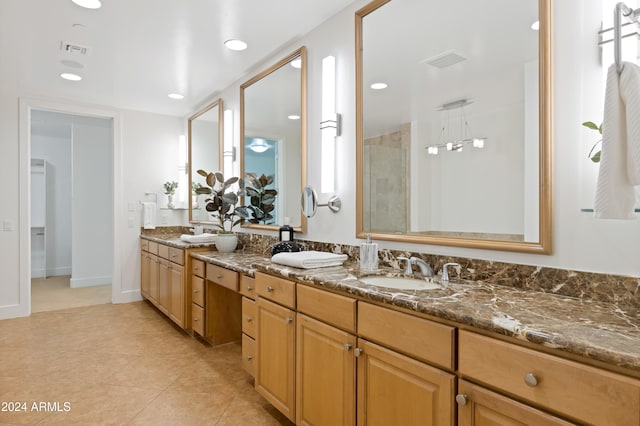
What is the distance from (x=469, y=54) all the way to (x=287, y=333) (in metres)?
1.63

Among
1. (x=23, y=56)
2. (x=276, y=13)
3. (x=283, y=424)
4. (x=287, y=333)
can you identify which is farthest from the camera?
(x=23, y=56)

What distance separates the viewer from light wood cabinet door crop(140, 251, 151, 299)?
4.52 m

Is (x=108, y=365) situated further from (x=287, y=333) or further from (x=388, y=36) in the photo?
(x=388, y=36)

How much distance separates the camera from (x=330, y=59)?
8.23ft

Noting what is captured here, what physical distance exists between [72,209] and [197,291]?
372 cm

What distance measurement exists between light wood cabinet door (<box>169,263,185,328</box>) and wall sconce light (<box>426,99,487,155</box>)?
261 cm

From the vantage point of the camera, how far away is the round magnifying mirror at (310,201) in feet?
8.59

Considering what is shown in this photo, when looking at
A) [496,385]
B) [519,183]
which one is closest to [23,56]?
[519,183]

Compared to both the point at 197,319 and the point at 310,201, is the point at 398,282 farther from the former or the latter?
the point at 197,319

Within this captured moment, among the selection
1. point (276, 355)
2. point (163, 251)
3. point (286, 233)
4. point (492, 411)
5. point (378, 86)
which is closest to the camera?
point (492, 411)

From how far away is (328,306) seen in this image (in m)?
1.67

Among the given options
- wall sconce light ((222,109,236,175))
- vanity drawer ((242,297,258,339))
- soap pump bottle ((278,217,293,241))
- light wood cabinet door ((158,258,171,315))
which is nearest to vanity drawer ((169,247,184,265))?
light wood cabinet door ((158,258,171,315))

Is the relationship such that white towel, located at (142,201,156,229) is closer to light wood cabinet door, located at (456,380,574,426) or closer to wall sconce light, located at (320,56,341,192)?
wall sconce light, located at (320,56,341,192)

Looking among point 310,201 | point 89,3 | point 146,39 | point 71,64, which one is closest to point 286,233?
point 310,201
